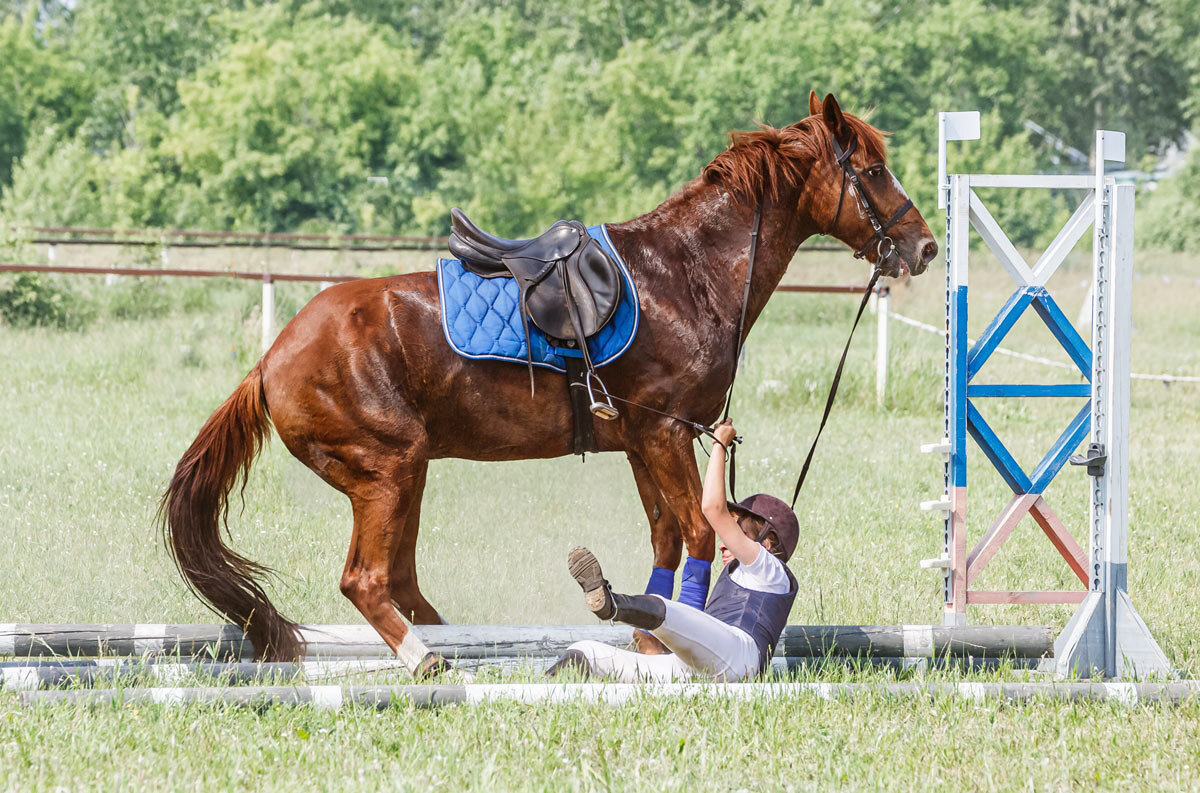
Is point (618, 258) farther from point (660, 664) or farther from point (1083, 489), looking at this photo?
point (1083, 489)

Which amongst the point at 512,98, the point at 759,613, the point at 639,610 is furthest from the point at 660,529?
the point at 512,98

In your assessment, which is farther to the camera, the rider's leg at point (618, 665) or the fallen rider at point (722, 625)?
the rider's leg at point (618, 665)

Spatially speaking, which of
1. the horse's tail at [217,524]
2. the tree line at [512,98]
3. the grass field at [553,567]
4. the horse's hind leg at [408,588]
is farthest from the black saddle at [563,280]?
the tree line at [512,98]

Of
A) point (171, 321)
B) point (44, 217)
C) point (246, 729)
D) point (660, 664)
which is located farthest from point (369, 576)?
point (44, 217)

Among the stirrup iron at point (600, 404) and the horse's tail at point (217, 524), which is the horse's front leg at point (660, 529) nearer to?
the stirrup iron at point (600, 404)

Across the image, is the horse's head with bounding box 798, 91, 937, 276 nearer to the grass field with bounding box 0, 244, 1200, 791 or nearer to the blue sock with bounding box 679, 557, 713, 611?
the blue sock with bounding box 679, 557, 713, 611

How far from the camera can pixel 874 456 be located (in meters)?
10.2

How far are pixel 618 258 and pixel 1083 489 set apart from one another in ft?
18.9

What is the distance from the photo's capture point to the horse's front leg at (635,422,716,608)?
4.80 metres

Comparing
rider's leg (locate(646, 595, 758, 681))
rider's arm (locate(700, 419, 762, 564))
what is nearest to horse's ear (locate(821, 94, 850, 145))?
rider's arm (locate(700, 419, 762, 564))

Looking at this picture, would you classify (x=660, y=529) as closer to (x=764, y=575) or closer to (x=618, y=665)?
(x=764, y=575)

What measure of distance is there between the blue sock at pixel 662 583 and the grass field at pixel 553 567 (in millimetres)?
806

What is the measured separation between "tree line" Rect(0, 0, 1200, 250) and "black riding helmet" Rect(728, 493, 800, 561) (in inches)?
1085

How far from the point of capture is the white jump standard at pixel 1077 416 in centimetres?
484
